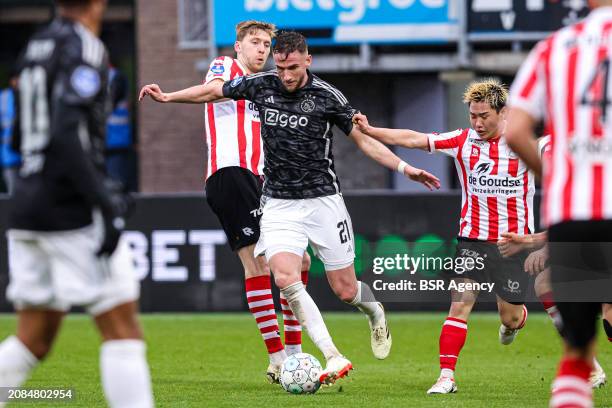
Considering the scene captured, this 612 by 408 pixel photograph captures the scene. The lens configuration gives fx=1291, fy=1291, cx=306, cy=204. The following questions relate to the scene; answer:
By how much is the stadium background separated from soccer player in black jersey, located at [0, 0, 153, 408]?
26.2ft

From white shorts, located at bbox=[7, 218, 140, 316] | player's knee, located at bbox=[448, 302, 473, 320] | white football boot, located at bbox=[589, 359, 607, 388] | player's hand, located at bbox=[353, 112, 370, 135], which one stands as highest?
player's hand, located at bbox=[353, 112, 370, 135]

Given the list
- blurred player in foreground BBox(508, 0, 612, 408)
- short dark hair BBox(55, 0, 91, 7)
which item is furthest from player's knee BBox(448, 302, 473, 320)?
short dark hair BBox(55, 0, 91, 7)

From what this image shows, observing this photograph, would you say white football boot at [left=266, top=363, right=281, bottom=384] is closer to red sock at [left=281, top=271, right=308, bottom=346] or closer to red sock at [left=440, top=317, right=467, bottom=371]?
red sock at [left=281, top=271, right=308, bottom=346]

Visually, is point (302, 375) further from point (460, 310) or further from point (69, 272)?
point (69, 272)

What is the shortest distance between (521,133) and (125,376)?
1704 mm

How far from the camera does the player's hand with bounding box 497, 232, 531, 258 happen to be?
308 inches

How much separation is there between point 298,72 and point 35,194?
320 centimetres

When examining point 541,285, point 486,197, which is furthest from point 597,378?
point 486,197

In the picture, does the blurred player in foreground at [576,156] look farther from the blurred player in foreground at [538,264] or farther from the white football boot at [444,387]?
the blurred player in foreground at [538,264]

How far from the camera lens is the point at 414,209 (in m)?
13.2

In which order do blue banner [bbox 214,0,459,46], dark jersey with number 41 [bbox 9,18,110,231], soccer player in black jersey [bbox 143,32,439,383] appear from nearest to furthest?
dark jersey with number 41 [bbox 9,18,110,231], soccer player in black jersey [bbox 143,32,439,383], blue banner [bbox 214,0,459,46]

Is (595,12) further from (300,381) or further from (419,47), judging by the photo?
(419,47)

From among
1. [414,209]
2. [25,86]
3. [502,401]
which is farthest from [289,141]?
[414,209]

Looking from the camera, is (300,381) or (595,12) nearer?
(595,12)
